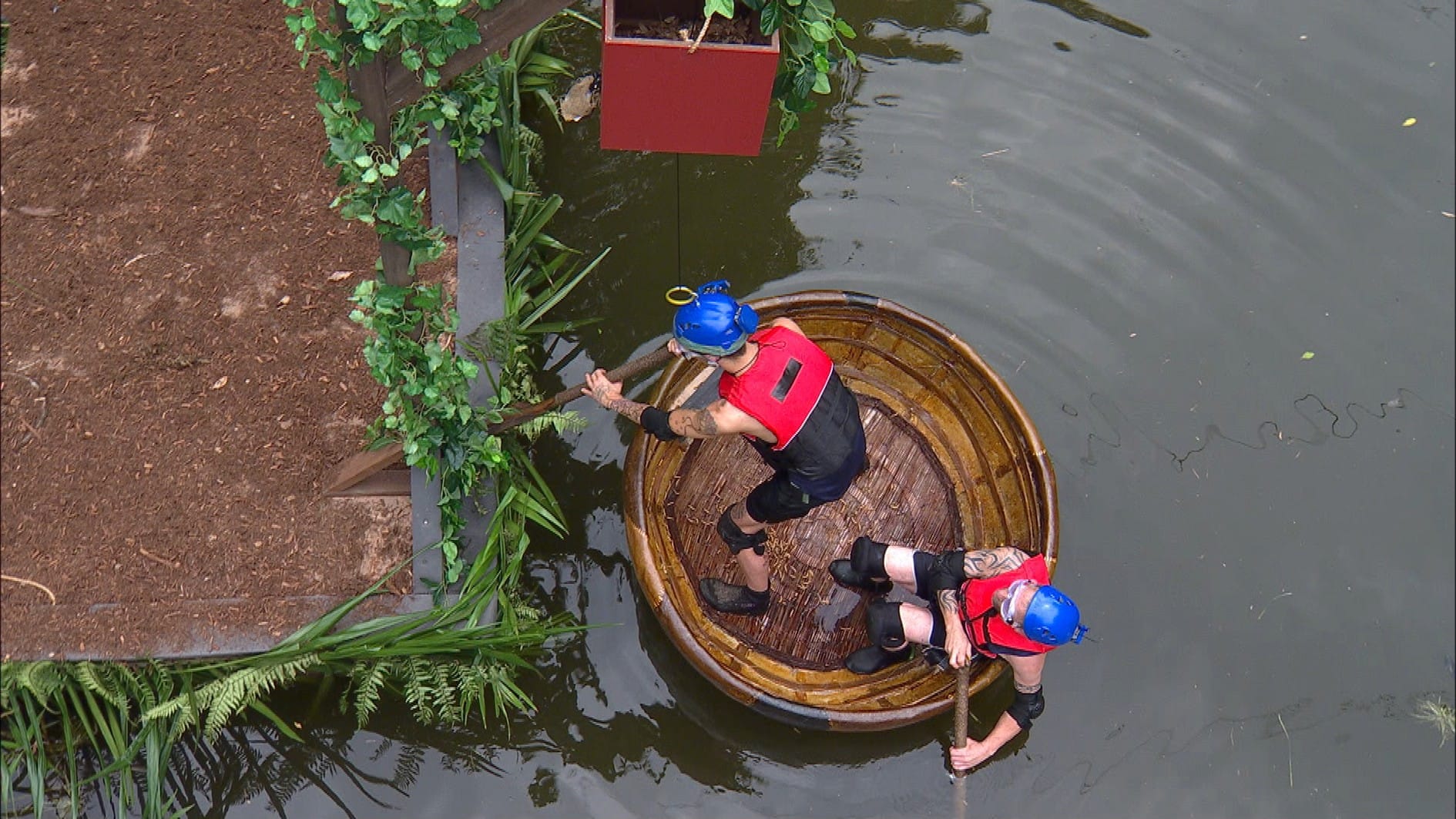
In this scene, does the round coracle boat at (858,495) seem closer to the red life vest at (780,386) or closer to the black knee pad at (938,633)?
the black knee pad at (938,633)

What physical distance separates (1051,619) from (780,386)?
1.20 metres

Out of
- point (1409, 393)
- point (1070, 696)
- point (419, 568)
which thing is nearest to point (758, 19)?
point (419, 568)

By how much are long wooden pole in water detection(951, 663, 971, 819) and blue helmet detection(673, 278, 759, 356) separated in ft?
4.86

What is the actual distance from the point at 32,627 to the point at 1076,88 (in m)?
5.23

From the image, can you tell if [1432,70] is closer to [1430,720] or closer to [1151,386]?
[1151,386]

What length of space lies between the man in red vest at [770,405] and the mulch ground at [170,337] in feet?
4.34

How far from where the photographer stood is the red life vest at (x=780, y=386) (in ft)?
11.3

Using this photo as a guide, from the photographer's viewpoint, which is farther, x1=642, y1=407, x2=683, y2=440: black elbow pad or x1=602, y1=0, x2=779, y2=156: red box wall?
x1=642, y1=407, x2=683, y2=440: black elbow pad

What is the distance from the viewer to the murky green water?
166 inches

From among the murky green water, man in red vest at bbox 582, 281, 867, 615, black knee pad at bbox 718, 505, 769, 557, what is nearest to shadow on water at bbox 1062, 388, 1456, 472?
the murky green water

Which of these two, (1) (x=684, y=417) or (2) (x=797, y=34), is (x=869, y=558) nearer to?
(1) (x=684, y=417)

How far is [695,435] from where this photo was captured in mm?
3512

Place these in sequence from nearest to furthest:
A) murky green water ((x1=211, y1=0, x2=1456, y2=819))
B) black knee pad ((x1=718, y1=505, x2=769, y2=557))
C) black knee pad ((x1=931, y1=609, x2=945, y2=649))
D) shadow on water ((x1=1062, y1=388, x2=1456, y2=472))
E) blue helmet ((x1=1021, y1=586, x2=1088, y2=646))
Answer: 1. blue helmet ((x1=1021, y1=586, x2=1088, y2=646))
2. black knee pad ((x1=931, y1=609, x2=945, y2=649))
3. black knee pad ((x1=718, y1=505, x2=769, y2=557))
4. murky green water ((x1=211, y1=0, x2=1456, y2=819))
5. shadow on water ((x1=1062, y1=388, x2=1456, y2=472))

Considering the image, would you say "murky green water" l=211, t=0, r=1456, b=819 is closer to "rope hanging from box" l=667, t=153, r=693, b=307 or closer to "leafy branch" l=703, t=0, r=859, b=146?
"rope hanging from box" l=667, t=153, r=693, b=307
